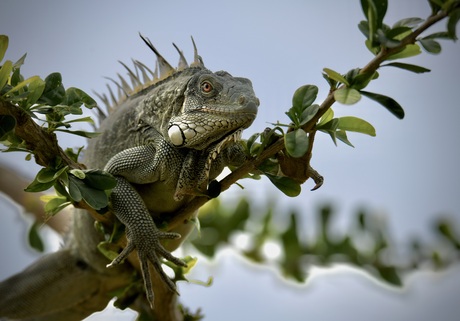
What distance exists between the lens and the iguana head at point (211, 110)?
2.89 m

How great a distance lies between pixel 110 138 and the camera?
3734 millimetres

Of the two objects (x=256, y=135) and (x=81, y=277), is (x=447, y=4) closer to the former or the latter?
(x=256, y=135)

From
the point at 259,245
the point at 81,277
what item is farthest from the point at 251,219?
the point at 81,277

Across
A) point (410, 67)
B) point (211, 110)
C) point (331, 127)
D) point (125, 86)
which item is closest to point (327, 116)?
point (331, 127)

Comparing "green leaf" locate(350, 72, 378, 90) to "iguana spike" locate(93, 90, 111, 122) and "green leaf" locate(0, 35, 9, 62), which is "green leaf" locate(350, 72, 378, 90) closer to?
"green leaf" locate(0, 35, 9, 62)

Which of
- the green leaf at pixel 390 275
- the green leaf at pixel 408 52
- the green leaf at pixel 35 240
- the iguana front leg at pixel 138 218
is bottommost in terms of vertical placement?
the green leaf at pixel 390 275

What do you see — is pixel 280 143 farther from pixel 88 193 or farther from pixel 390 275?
pixel 390 275

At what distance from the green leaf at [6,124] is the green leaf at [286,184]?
119cm

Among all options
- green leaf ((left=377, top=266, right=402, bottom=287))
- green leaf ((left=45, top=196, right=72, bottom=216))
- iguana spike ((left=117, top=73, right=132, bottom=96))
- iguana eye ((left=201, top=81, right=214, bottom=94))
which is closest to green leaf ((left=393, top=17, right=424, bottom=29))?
iguana eye ((left=201, top=81, right=214, bottom=94))

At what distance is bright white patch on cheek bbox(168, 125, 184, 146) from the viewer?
3.08 meters

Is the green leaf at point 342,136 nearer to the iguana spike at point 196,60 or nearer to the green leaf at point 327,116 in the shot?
the green leaf at point 327,116

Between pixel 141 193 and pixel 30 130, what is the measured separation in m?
0.85

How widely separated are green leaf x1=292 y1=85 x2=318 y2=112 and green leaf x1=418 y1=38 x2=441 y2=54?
0.51 metres

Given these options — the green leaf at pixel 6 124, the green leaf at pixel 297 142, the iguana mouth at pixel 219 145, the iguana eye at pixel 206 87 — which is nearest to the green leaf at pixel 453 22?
the green leaf at pixel 297 142
